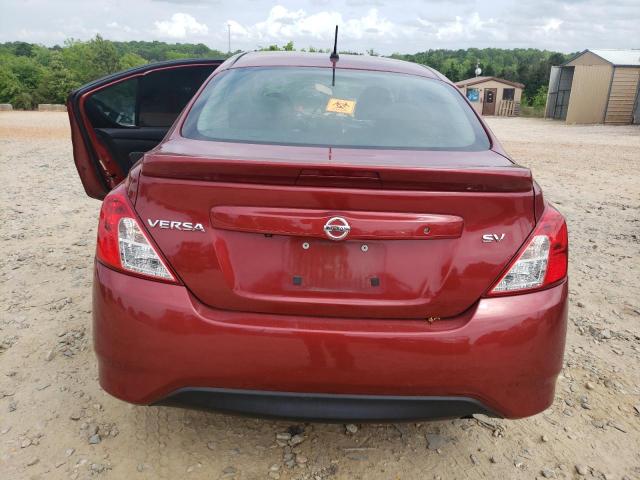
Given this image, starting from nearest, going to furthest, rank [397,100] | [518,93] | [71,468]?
1. [71,468]
2. [397,100]
3. [518,93]

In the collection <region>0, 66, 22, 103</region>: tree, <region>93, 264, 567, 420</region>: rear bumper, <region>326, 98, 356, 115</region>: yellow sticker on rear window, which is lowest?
<region>0, 66, 22, 103</region>: tree

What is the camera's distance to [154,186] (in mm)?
1763

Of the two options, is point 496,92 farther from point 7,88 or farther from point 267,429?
point 267,429

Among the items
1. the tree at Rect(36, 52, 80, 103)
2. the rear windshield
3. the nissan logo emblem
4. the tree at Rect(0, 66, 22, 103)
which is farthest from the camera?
the tree at Rect(36, 52, 80, 103)

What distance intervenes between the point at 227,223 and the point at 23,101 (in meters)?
43.7

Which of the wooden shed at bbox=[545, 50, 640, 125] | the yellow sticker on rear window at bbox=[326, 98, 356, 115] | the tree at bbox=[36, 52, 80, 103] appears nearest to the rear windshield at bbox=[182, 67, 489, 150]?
the yellow sticker on rear window at bbox=[326, 98, 356, 115]

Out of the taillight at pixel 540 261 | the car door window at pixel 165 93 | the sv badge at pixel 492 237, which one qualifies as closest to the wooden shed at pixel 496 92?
the car door window at pixel 165 93

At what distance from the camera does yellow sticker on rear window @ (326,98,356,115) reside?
2396mm

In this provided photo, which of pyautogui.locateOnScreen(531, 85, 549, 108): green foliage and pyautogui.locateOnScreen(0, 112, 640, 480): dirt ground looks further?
pyautogui.locateOnScreen(531, 85, 549, 108): green foliage

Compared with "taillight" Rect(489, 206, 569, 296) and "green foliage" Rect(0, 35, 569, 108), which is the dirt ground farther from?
"green foliage" Rect(0, 35, 569, 108)

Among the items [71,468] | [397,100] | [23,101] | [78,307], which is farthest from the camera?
[23,101]

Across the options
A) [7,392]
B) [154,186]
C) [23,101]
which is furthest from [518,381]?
[23,101]

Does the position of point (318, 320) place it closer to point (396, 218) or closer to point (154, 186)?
point (396, 218)

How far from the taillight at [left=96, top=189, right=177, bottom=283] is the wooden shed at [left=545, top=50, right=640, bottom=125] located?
34.3 metres
